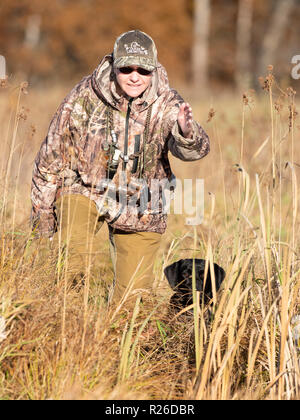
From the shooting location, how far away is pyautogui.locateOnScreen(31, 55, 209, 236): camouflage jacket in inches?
146

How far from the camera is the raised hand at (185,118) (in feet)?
10.9

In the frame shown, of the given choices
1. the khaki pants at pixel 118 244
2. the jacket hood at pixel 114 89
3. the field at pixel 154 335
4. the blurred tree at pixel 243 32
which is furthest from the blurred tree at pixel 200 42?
the field at pixel 154 335

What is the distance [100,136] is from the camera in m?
3.74

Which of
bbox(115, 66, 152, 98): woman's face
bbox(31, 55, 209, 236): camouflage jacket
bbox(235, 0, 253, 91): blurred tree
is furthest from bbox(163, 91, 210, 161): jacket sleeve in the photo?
bbox(235, 0, 253, 91): blurred tree

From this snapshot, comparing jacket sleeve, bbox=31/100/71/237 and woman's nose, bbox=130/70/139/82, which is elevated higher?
woman's nose, bbox=130/70/139/82

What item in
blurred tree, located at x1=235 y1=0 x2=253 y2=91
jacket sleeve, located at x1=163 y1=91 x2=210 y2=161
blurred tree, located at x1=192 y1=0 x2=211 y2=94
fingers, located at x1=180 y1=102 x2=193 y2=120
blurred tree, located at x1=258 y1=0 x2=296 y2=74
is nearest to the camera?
fingers, located at x1=180 y1=102 x2=193 y2=120

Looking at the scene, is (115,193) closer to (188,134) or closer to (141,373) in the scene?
(188,134)

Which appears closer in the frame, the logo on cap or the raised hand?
the raised hand

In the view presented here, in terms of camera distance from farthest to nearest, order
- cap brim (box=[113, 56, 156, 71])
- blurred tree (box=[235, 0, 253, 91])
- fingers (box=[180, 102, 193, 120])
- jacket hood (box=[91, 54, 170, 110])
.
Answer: blurred tree (box=[235, 0, 253, 91]) < jacket hood (box=[91, 54, 170, 110]) < cap brim (box=[113, 56, 156, 71]) < fingers (box=[180, 102, 193, 120])

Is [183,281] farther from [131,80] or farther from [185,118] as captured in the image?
[131,80]

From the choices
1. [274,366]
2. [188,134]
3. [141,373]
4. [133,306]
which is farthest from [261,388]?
[188,134]

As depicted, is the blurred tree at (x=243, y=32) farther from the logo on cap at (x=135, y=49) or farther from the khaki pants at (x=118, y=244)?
the logo on cap at (x=135, y=49)

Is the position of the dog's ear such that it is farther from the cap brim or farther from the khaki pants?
the cap brim

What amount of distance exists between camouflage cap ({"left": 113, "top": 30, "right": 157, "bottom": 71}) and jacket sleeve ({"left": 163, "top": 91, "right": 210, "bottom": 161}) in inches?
10.5
